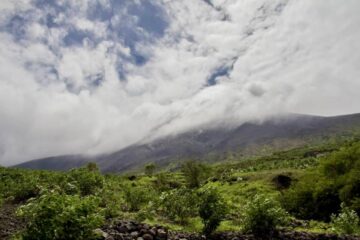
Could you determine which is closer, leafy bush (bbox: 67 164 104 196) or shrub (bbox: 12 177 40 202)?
shrub (bbox: 12 177 40 202)

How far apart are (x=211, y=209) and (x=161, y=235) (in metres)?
4.46

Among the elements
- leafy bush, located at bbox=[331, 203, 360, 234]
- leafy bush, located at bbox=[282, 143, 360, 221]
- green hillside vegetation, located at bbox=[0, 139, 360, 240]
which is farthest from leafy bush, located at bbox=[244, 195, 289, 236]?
leafy bush, located at bbox=[282, 143, 360, 221]

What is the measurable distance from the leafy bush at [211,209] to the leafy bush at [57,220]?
40.7ft

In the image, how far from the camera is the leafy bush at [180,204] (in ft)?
118

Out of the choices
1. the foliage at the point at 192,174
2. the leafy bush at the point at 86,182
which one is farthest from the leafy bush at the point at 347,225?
the foliage at the point at 192,174

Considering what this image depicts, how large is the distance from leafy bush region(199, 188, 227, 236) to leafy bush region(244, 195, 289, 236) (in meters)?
1.88

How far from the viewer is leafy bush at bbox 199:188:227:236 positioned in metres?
28.3

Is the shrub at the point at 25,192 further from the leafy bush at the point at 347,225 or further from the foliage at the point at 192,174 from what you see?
the foliage at the point at 192,174

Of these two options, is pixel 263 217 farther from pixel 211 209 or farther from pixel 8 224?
pixel 8 224

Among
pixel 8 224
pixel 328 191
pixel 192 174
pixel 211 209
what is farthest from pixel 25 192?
pixel 192 174

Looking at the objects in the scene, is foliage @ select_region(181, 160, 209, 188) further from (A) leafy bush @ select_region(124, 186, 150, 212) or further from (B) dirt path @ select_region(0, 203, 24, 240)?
(B) dirt path @ select_region(0, 203, 24, 240)

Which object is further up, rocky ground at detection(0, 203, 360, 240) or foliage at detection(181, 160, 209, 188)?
foliage at detection(181, 160, 209, 188)

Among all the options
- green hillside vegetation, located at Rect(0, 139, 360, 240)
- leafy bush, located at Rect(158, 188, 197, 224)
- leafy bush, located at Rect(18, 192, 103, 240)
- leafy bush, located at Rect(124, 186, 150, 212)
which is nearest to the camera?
leafy bush, located at Rect(18, 192, 103, 240)

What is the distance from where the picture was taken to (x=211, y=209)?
92.6ft
